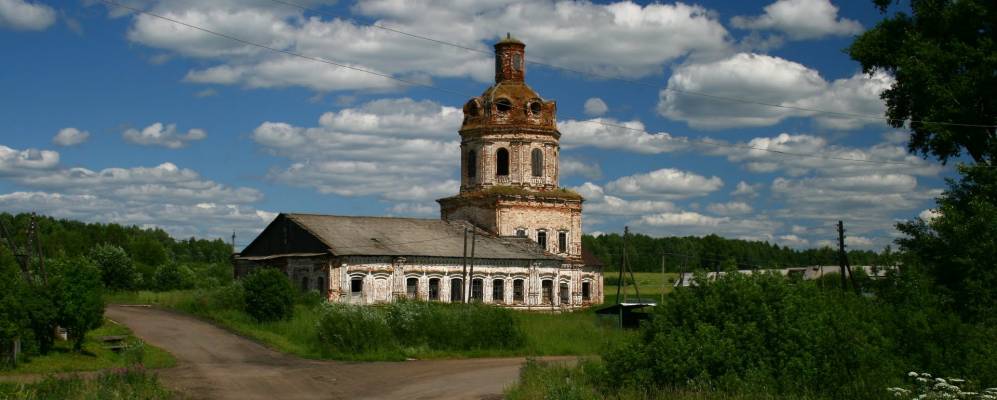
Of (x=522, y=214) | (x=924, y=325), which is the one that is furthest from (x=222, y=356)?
(x=522, y=214)

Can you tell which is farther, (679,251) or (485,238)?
(679,251)

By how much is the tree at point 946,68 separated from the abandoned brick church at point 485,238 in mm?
18355

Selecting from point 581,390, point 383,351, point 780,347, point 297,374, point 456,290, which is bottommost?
point 297,374

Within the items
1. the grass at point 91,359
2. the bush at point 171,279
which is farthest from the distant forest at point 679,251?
the grass at point 91,359

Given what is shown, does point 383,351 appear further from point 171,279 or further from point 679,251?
point 679,251

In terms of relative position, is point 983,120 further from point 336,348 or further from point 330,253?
point 330,253

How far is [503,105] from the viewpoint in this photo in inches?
1897

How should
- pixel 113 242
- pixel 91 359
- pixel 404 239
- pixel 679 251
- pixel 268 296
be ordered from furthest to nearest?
pixel 679 251, pixel 113 242, pixel 404 239, pixel 268 296, pixel 91 359

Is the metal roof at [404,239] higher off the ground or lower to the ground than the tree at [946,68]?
lower

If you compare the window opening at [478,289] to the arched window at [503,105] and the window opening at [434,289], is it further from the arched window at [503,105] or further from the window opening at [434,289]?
the arched window at [503,105]

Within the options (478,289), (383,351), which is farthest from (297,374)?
(478,289)

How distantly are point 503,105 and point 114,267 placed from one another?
2180 centimetres

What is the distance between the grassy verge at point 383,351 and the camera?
26.8m

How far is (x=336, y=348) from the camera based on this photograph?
26422 mm
